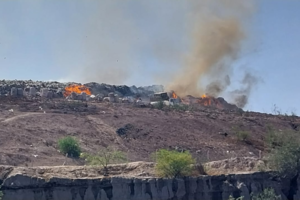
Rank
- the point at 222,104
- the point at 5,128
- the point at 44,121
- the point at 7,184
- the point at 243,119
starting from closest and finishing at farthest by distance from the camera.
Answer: the point at 7,184, the point at 5,128, the point at 44,121, the point at 243,119, the point at 222,104

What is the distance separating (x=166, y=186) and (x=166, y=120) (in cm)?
2744

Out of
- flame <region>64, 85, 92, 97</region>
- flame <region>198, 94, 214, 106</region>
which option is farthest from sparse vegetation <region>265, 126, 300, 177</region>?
flame <region>64, 85, 92, 97</region>

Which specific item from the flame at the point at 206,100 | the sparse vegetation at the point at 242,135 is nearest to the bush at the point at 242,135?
the sparse vegetation at the point at 242,135

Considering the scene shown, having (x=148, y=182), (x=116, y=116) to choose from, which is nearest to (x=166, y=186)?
(x=148, y=182)

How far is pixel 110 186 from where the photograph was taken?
37.1m

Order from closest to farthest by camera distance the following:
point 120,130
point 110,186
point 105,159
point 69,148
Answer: point 110,186, point 105,159, point 69,148, point 120,130

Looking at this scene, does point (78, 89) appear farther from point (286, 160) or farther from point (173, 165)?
point (286, 160)

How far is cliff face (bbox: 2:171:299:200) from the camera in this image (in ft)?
120

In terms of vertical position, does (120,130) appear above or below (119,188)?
above

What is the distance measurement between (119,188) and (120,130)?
74.2 ft

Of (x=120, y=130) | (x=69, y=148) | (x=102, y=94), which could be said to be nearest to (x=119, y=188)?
(x=69, y=148)

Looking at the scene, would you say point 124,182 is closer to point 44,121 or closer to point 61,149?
point 61,149

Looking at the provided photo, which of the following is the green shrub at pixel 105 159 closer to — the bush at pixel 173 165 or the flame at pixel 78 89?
the bush at pixel 173 165

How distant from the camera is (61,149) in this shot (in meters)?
48.9
